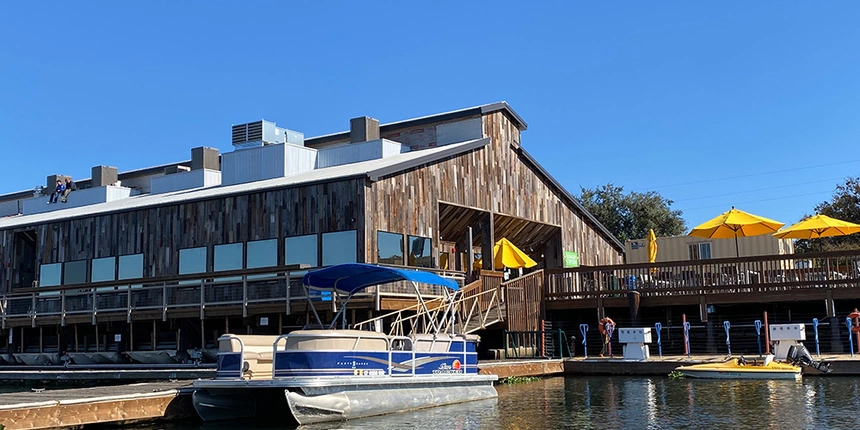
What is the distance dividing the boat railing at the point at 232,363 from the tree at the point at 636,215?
50424 millimetres

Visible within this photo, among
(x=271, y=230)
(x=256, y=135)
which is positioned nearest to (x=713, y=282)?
(x=271, y=230)

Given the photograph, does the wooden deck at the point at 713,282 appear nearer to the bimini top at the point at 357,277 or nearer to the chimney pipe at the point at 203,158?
the bimini top at the point at 357,277

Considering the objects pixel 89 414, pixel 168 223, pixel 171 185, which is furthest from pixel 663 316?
pixel 171 185

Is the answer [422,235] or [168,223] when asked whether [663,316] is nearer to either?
[422,235]

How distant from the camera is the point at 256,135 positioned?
34000 millimetres

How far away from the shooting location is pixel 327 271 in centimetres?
1769

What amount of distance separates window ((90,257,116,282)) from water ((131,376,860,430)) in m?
16.0

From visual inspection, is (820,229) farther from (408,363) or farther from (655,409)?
(408,363)

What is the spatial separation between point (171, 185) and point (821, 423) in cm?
2942

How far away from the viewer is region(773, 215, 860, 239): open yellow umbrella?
89.8 ft

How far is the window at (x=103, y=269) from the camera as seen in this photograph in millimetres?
30183

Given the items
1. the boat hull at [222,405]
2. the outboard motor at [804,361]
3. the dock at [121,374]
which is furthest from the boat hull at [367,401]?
the outboard motor at [804,361]

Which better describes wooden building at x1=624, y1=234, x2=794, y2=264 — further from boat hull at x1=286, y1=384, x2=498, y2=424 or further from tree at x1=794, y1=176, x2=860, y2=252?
boat hull at x1=286, y1=384, x2=498, y2=424

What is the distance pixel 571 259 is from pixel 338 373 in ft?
70.8
